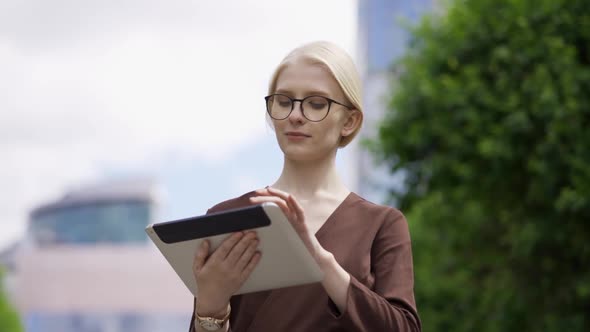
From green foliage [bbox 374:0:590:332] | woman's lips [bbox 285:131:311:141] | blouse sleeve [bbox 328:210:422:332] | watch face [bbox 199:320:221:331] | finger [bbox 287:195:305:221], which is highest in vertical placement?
woman's lips [bbox 285:131:311:141]

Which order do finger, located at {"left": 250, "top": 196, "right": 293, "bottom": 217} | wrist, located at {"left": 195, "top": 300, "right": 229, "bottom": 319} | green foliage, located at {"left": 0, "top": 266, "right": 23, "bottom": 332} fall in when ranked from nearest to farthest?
finger, located at {"left": 250, "top": 196, "right": 293, "bottom": 217} → wrist, located at {"left": 195, "top": 300, "right": 229, "bottom": 319} → green foliage, located at {"left": 0, "top": 266, "right": 23, "bottom": 332}

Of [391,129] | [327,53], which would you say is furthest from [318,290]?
[391,129]

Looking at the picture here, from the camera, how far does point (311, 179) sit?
2963 mm

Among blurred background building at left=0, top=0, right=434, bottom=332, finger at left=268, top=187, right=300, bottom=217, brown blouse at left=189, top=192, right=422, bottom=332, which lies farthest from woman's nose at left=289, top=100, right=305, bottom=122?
blurred background building at left=0, top=0, right=434, bottom=332

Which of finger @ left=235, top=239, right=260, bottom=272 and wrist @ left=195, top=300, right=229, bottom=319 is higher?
finger @ left=235, top=239, right=260, bottom=272

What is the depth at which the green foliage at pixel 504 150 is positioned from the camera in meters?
12.9

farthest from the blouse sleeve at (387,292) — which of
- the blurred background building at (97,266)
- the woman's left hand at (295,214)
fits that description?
the blurred background building at (97,266)

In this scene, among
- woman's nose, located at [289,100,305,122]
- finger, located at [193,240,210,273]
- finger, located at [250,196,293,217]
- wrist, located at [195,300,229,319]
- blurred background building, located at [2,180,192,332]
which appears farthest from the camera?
blurred background building, located at [2,180,192,332]

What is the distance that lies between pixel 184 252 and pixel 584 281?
438 inches

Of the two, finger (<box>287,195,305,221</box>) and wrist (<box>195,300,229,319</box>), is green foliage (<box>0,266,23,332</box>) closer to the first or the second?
wrist (<box>195,300,229,319</box>)

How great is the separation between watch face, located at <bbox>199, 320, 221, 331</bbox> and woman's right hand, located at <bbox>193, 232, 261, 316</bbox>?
8cm

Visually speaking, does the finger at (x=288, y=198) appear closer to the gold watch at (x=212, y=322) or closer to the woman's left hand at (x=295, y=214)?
the woman's left hand at (x=295, y=214)

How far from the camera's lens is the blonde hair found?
9.51ft

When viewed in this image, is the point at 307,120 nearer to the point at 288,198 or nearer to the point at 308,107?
the point at 308,107
